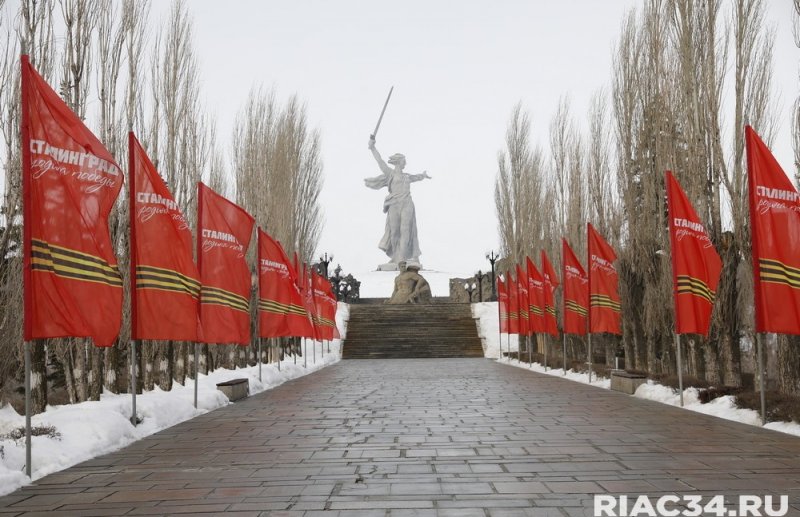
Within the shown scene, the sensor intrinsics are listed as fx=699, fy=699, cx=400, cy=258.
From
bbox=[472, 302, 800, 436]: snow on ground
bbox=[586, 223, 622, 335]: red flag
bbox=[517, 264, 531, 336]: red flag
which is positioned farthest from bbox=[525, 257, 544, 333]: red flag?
bbox=[586, 223, 622, 335]: red flag

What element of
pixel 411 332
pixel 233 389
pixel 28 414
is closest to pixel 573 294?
pixel 233 389

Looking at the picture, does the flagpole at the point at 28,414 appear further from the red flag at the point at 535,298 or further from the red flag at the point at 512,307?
the red flag at the point at 512,307

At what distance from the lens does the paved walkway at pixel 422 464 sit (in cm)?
495

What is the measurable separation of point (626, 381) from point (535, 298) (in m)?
8.00

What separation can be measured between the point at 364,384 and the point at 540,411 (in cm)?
648

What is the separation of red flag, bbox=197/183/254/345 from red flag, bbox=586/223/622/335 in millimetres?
7598

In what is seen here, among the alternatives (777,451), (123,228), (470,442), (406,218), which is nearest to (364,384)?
(123,228)

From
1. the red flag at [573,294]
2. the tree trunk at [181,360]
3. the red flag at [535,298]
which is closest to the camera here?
the tree trunk at [181,360]

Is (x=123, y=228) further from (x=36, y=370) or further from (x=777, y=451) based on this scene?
(x=777, y=451)

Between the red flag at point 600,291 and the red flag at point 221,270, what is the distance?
7598 millimetres

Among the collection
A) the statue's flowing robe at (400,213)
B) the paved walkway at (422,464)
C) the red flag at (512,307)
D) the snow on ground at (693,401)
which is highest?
the statue's flowing robe at (400,213)

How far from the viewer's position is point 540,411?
10398 millimetres

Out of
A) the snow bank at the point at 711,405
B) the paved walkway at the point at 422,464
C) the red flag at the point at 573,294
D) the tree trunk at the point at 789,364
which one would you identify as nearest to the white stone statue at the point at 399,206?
the red flag at the point at 573,294

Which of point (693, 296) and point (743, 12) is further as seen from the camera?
point (743, 12)
